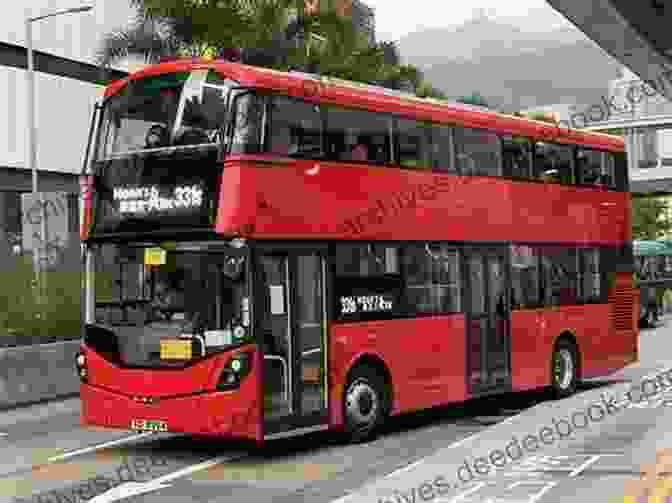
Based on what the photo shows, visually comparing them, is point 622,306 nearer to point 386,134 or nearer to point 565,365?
point 565,365

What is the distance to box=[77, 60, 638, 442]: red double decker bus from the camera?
1200 cm

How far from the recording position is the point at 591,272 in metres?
19.2

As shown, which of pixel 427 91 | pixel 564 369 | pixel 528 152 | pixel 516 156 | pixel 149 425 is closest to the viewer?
pixel 149 425

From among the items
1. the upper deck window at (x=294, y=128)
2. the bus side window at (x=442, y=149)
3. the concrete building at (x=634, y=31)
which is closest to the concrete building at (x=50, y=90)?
the concrete building at (x=634, y=31)

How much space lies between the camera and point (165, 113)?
12.4 m

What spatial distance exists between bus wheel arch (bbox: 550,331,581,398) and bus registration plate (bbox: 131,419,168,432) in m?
7.85

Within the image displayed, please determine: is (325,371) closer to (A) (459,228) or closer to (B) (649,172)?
(A) (459,228)

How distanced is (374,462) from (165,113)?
4412mm

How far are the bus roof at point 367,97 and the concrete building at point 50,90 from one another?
1836 centimetres

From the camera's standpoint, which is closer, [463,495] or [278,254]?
[463,495]

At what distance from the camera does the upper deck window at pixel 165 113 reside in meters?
12.2

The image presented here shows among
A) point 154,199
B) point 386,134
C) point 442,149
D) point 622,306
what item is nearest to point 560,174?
point 622,306

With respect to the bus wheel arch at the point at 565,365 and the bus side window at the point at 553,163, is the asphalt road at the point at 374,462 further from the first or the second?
the bus side window at the point at 553,163

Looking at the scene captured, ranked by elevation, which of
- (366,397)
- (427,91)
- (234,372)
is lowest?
(366,397)
